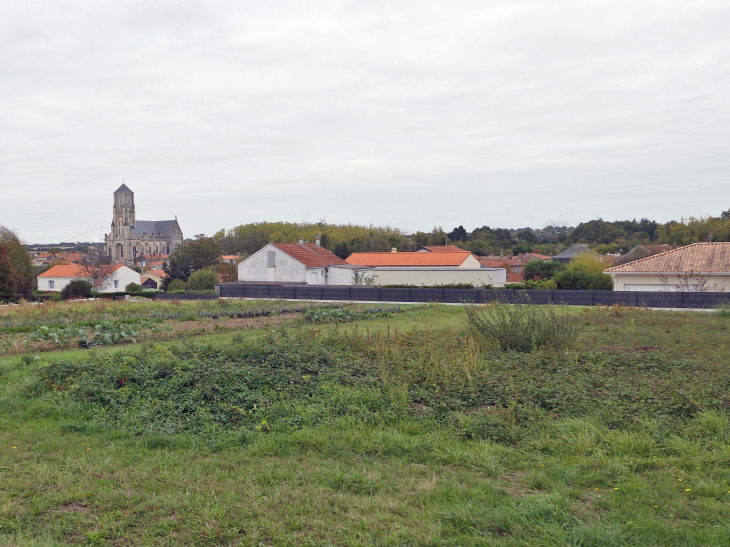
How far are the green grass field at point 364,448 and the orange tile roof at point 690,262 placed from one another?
26656mm

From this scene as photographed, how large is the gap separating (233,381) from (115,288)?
67.5 metres

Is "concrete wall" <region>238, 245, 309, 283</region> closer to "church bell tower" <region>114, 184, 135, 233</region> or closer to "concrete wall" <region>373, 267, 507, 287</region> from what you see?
"concrete wall" <region>373, 267, 507, 287</region>

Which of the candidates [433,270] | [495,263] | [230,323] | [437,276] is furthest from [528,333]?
[495,263]

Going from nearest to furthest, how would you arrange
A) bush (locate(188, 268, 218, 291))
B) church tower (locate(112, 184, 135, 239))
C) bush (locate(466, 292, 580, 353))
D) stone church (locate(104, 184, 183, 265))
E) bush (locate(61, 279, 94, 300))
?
bush (locate(466, 292, 580, 353)) < bush (locate(61, 279, 94, 300)) < bush (locate(188, 268, 218, 291)) < stone church (locate(104, 184, 183, 265)) < church tower (locate(112, 184, 135, 239))

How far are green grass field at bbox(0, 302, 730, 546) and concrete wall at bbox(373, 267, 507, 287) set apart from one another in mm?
32191

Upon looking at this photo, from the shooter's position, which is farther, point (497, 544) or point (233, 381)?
point (233, 381)

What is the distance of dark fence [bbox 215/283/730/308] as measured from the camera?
26453 millimetres

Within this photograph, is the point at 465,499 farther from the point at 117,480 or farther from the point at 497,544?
the point at 117,480

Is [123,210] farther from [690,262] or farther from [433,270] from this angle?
[690,262]

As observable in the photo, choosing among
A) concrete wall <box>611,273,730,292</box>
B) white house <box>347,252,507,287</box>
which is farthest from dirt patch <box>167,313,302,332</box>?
concrete wall <box>611,273,730,292</box>

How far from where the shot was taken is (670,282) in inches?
1307

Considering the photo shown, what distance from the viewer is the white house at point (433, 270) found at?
4234 centimetres

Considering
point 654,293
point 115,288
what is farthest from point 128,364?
point 115,288

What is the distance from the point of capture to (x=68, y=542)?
3.77m
